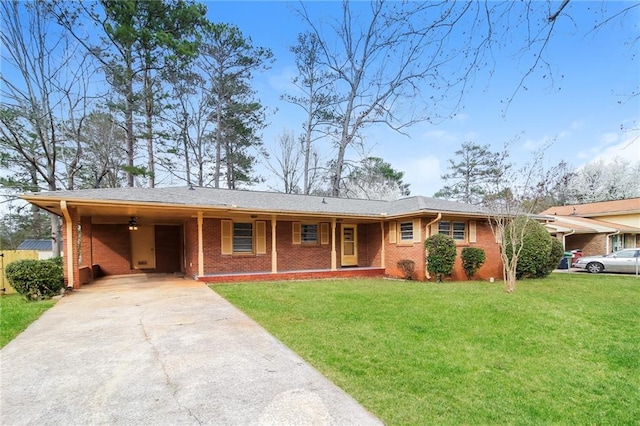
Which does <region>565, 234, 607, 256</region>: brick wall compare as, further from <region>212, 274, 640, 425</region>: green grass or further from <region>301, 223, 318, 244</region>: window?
<region>301, 223, 318, 244</region>: window

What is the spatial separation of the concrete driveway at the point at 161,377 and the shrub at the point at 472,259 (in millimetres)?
9360

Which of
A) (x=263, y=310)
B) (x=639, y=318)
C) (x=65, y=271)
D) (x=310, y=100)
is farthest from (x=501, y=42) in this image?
(x=310, y=100)

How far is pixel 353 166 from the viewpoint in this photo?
75.9 feet

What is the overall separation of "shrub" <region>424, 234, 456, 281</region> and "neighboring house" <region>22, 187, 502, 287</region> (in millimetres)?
491

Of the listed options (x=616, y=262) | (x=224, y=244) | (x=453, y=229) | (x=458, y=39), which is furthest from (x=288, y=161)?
(x=458, y=39)

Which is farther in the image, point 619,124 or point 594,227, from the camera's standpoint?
point 594,227

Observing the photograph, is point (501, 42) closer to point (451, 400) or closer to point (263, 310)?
point (451, 400)

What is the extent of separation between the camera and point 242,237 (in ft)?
39.8

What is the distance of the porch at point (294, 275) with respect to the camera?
10836 millimetres

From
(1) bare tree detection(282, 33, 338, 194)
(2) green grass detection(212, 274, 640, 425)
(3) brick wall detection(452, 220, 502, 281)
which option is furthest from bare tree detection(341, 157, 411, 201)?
(2) green grass detection(212, 274, 640, 425)

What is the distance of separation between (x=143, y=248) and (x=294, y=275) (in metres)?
6.47

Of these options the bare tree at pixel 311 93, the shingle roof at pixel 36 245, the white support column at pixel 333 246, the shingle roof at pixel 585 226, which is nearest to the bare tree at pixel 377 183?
the bare tree at pixel 311 93

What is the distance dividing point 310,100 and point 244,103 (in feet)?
15.7

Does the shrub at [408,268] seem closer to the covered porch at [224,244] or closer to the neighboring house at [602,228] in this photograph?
the covered porch at [224,244]
